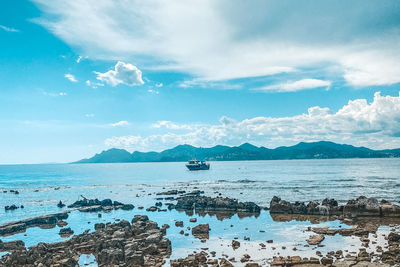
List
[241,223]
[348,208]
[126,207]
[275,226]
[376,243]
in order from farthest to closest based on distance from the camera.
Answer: [126,207]
[348,208]
[241,223]
[275,226]
[376,243]

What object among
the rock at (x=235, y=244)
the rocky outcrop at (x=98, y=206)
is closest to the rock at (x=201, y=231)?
the rock at (x=235, y=244)

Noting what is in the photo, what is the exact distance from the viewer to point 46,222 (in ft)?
161

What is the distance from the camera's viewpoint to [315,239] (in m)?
32.5

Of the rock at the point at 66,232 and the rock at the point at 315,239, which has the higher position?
the rock at the point at 315,239

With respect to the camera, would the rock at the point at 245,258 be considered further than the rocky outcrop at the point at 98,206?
No

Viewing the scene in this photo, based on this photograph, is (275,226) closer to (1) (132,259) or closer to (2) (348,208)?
(2) (348,208)

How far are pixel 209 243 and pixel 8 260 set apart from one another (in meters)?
18.8

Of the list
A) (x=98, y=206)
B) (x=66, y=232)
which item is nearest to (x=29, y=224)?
(x=66, y=232)

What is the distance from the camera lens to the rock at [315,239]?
103ft

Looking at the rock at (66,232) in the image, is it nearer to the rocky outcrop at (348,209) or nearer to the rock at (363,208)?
the rocky outcrop at (348,209)

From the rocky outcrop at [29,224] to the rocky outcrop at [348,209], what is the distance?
35728 mm

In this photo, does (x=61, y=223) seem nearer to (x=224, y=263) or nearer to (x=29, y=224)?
(x=29, y=224)

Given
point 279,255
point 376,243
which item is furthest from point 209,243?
point 376,243

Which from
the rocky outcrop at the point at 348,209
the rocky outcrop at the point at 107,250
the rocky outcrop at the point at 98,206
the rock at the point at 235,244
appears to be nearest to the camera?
the rocky outcrop at the point at 107,250
